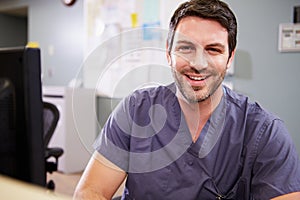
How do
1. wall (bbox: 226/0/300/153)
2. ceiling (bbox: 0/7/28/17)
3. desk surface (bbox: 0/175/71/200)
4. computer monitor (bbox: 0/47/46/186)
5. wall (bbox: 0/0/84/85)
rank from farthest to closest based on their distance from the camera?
ceiling (bbox: 0/7/28/17)
wall (bbox: 0/0/84/85)
wall (bbox: 226/0/300/153)
computer monitor (bbox: 0/47/46/186)
desk surface (bbox: 0/175/71/200)

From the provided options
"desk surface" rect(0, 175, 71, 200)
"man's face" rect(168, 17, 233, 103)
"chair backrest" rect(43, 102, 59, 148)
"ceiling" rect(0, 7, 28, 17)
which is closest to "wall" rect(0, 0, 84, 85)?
"ceiling" rect(0, 7, 28, 17)

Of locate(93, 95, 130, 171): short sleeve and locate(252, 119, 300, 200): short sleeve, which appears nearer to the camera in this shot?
locate(252, 119, 300, 200): short sleeve

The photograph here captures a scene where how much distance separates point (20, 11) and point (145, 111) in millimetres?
4222

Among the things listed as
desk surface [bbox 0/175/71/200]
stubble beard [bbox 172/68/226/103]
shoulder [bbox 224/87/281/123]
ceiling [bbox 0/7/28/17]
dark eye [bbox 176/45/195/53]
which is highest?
ceiling [bbox 0/7/28/17]

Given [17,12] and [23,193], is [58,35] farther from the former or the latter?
[23,193]

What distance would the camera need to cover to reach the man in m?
0.87

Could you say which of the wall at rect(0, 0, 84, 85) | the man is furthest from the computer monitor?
the wall at rect(0, 0, 84, 85)

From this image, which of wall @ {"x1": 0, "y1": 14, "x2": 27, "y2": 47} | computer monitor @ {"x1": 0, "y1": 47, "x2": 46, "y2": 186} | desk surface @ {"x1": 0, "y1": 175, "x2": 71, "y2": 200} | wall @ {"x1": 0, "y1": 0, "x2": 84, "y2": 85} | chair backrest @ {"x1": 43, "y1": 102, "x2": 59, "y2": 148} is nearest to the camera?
desk surface @ {"x1": 0, "y1": 175, "x2": 71, "y2": 200}

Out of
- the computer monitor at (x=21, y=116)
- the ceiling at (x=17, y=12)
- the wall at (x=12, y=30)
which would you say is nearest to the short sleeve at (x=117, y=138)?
the computer monitor at (x=21, y=116)

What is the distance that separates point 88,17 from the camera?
3.08 m

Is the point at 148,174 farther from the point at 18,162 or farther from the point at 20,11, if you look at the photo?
the point at 20,11

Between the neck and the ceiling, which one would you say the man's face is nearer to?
the neck

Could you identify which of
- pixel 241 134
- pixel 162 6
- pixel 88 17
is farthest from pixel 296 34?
pixel 88 17

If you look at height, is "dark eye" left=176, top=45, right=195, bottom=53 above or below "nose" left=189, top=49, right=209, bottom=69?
above
